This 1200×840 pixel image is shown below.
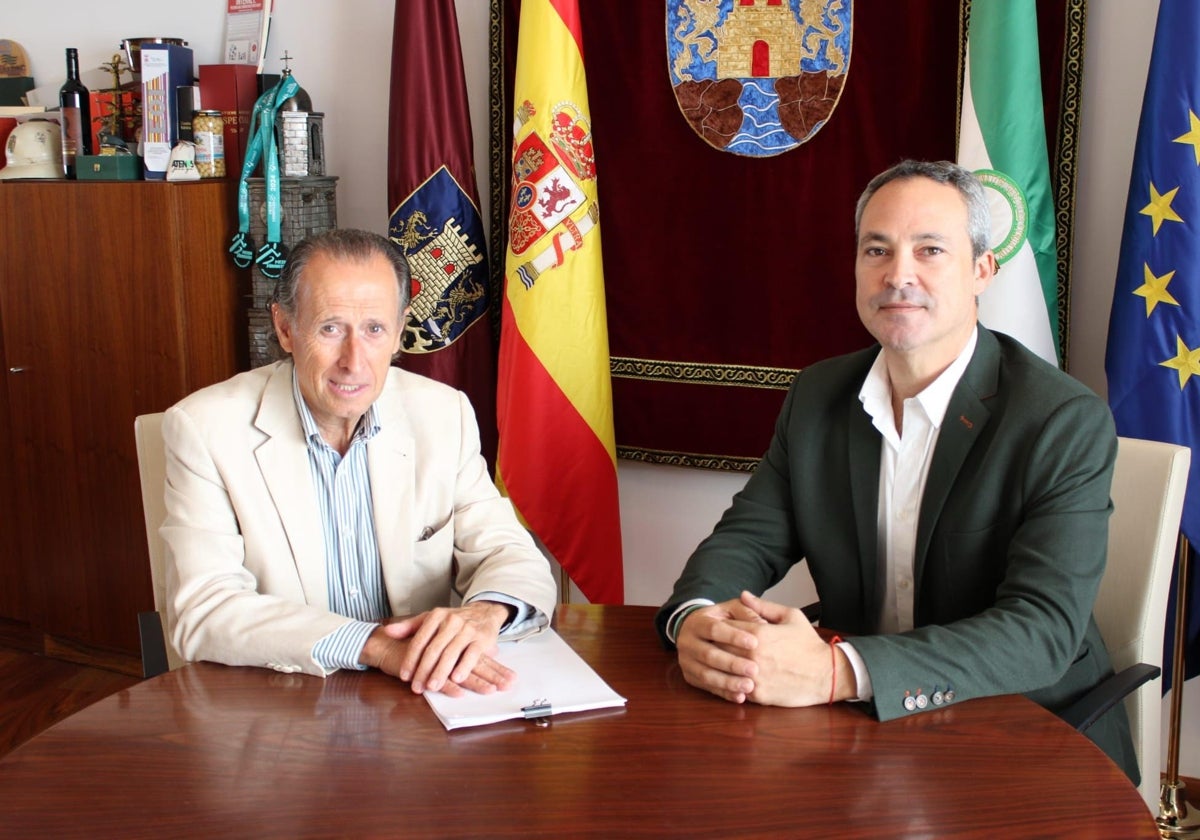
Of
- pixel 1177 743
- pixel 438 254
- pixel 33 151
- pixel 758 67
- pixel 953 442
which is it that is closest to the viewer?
pixel 953 442

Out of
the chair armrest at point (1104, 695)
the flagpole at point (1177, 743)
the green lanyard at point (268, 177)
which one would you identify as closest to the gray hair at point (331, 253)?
the chair armrest at point (1104, 695)

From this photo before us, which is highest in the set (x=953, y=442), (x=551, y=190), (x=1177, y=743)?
(x=551, y=190)

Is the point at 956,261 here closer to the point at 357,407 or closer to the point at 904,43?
the point at 357,407

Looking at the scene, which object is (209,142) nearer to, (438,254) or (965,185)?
(438,254)

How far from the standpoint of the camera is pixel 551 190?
3.13 m

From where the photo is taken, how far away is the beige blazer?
1778mm

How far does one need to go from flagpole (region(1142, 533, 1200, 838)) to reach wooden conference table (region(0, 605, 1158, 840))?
1.26 m

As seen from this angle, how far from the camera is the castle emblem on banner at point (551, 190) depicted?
3123 millimetres

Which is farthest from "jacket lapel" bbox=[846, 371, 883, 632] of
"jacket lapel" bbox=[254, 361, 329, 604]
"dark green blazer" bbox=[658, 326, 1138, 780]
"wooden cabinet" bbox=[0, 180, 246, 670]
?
"wooden cabinet" bbox=[0, 180, 246, 670]

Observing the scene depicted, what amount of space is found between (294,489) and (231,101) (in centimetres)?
204

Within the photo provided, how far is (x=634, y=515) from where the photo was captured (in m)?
3.56

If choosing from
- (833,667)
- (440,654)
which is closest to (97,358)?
(440,654)

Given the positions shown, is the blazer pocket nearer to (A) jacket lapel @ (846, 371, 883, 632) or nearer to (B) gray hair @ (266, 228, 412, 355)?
(B) gray hair @ (266, 228, 412, 355)

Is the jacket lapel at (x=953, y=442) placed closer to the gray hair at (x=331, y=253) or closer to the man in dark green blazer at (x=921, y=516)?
the man in dark green blazer at (x=921, y=516)
